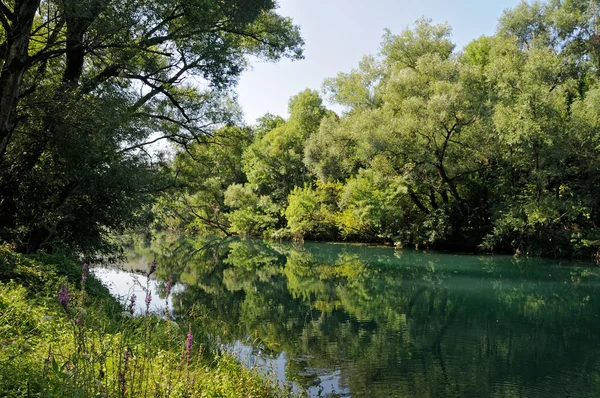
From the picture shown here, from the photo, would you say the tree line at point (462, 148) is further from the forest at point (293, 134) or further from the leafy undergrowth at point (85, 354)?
the leafy undergrowth at point (85, 354)

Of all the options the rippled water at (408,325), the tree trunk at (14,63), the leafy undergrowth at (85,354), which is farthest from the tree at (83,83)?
the rippled water at (408,325)

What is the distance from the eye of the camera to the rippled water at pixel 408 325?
20.8 feet

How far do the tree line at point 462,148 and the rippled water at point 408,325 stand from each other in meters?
4.65

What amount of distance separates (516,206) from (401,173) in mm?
6337

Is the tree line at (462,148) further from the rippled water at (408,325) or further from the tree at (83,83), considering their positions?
the rippled water at (408,325)

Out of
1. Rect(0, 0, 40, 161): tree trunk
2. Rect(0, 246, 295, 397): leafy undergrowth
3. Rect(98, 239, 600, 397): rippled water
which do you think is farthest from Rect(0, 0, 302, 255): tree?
Rect(98, 239, 600, 397): rippled water

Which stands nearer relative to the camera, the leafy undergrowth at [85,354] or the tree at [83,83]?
the leafy undergrowth at [85,354]

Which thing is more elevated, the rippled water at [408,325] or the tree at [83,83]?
the tree at [83,83]

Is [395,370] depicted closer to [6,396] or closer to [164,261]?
[6,396]

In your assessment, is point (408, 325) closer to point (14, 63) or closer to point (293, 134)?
point (14, 63)

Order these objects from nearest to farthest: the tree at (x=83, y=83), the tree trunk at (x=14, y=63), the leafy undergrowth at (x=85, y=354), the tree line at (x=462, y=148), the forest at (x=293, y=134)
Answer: the leafy undergrowth at (x=85, y=354), the tree trunk at (x=14, y=63), the tree at (x=83, y=83), the forest at (x=293, y=134), the tree line at (x=462, y=148)

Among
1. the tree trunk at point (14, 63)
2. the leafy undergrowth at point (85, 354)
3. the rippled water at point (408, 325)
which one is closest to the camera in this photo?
the leafy undergrowth at point (85, 354)

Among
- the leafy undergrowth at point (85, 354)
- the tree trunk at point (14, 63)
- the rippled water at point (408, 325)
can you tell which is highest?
the tree trunk at point (14, 63)

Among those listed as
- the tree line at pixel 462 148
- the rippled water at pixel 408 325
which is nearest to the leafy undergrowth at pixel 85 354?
the rippled water at pixel 408 325
